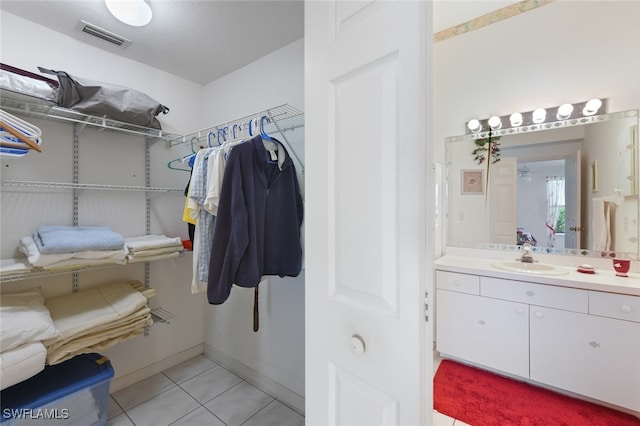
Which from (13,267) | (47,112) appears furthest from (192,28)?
(13,267)

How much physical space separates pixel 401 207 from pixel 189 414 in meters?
1.89

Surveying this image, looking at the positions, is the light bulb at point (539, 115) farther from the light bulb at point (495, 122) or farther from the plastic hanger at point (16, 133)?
the plastic hanger at point (16, 133)

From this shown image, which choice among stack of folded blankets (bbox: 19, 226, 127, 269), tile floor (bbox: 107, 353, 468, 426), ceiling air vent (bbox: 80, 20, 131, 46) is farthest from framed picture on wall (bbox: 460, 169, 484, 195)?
ceiling air vent (bbox: 80, 20, 131, 46)

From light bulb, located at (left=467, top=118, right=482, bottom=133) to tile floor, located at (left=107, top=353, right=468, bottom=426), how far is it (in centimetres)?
223

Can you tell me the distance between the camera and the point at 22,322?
119 centimetres

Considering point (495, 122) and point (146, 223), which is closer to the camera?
point (146, 223)

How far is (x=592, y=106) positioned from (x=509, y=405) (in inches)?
83.6

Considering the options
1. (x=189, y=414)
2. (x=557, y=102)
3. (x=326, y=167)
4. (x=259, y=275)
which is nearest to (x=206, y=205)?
(x=259, y=275)

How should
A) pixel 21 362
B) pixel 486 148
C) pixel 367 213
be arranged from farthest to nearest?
pixel 486 148
pixel 21 362
pixel 367 213

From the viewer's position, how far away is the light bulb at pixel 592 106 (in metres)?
1.89

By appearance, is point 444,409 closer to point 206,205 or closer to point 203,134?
point 206,205

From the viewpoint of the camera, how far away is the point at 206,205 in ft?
4.35

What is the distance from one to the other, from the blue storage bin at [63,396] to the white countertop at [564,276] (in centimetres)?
235

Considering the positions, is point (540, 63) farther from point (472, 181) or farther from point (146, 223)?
point (146, 223)
